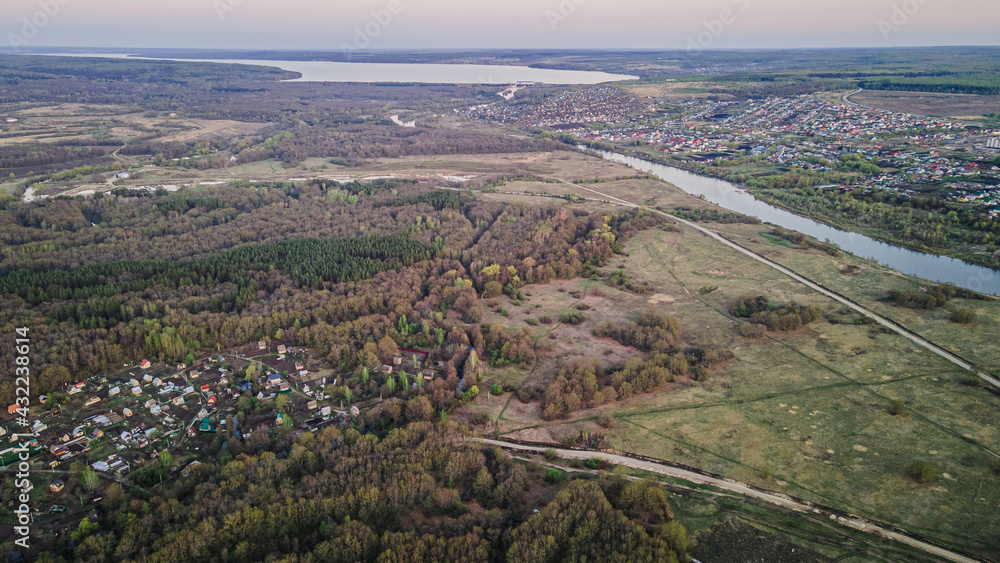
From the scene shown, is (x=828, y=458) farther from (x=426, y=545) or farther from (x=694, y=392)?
(x=426, y=545)

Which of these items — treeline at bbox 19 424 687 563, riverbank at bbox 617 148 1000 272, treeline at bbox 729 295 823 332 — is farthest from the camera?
riverbank at bbox 617 148 1000 272

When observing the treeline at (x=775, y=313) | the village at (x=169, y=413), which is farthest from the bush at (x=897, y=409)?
the village at (x=169, y=413)

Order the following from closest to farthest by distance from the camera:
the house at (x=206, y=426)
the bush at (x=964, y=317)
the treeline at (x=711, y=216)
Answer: the house at (x=206, y=426) → the bush at (x=964, y=317) → the treeline at (x=711, y=216)

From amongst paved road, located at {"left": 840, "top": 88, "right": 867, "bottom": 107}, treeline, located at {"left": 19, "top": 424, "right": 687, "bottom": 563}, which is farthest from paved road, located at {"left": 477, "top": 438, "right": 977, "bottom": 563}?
paved road, located at {"left": 840, "top": 88, "right": 867, "bottom": 107}

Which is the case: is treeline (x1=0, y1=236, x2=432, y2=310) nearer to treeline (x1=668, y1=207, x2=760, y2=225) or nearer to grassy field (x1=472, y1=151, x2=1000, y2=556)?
grassy field (x1=472, y1=151, x2=1000, y2=556)

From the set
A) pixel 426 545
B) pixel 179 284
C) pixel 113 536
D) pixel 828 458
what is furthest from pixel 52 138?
pixel 828 458

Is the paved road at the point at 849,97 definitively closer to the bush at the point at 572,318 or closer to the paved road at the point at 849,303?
the paved road at the point at 849,303
